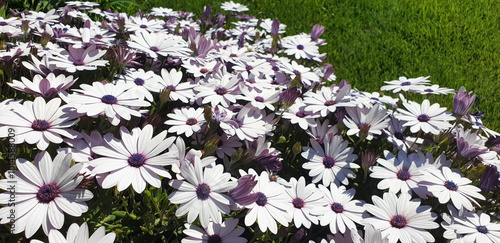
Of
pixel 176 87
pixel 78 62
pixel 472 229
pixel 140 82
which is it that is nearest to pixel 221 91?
pixel 176 87

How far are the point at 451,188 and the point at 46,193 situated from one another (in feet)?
4.13

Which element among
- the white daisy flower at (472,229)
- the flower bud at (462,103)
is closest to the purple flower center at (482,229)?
the white daisy flower at (472,229)

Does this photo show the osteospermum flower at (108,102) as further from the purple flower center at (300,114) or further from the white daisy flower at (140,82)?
the purple flower center at (300,114)

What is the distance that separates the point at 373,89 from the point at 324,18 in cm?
145

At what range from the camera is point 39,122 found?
1.24 meters

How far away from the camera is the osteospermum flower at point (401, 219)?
4.27 feet

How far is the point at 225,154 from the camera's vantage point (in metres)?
1.64

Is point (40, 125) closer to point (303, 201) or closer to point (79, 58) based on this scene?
point (79, 58)

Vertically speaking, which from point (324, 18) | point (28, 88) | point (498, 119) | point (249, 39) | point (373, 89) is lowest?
point (498, 119)

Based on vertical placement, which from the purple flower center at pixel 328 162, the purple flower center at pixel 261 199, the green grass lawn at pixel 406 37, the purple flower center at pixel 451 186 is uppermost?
the purple flower center at pixel 261 199

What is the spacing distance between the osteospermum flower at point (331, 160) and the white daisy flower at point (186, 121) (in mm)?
412

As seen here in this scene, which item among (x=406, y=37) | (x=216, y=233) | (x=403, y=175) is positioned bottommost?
(x=406, y=37)

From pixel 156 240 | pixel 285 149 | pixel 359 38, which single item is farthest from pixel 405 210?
pixel 359 38

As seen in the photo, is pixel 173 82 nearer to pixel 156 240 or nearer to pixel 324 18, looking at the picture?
pixel 156 240
